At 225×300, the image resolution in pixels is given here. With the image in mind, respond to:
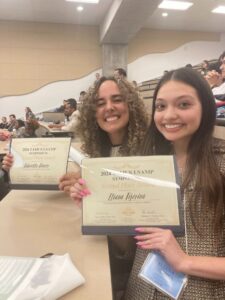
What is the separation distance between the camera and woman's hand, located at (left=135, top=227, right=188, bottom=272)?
0.78m

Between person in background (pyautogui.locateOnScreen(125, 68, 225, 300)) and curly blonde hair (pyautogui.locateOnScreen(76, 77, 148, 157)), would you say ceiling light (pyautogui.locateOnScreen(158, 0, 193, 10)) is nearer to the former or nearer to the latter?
curly blonde hair (pyautogui.locateOnScreen(76, 77, 148, 157))

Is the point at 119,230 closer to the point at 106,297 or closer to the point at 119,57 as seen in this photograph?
the point at 106,297

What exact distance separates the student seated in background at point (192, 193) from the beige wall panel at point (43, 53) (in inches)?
275

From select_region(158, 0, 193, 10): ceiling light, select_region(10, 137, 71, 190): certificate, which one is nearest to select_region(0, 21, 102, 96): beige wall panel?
select_region(158, 0, 193, 10): ceiling light

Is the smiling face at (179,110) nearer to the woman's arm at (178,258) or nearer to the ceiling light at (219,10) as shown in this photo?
the woman's arm at (178,258)

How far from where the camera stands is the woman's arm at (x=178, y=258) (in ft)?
2.55

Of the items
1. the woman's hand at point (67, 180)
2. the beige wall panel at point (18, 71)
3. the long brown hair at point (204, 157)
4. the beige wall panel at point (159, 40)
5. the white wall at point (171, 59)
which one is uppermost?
the beige wall panel at point (159, 40)

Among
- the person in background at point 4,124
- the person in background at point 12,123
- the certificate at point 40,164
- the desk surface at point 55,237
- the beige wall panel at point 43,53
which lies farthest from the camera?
the beige wall panel at point 43,53

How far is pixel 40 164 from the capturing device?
1.29 m

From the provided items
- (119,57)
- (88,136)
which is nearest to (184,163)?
(88,136)

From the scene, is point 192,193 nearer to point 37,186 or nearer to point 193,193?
point 193,193

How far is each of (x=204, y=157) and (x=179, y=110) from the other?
0.18 meters

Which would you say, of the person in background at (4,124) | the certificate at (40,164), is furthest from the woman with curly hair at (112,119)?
the person in background at (4,124)

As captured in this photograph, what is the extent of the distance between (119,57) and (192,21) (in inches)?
78.9
